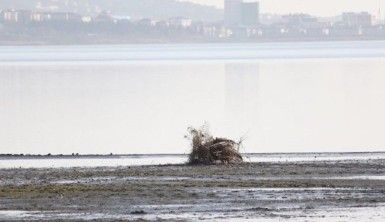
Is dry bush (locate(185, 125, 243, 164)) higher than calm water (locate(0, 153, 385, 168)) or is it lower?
higher

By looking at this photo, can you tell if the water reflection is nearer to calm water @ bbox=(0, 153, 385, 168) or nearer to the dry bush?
calm water @ bbox=(0, 153, 385, 168)

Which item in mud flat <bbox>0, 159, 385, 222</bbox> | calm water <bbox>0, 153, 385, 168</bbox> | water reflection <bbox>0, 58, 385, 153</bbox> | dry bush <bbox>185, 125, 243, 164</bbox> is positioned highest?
mud flat <bbox>0, 159, 385, 222</bbox>

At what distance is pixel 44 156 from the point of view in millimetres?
31703

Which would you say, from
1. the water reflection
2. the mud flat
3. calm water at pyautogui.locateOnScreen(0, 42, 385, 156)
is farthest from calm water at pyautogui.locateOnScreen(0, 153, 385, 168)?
the water reflection

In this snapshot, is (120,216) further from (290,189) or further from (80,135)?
(80,135)

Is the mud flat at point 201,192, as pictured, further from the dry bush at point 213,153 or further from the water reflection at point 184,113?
the water reflection at point 184,113

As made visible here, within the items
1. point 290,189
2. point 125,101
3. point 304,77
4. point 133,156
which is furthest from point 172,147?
point 304,77

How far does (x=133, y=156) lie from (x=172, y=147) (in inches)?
212

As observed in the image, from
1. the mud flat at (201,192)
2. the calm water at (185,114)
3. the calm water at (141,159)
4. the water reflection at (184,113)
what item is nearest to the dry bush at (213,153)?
the mud flat at (201,192)

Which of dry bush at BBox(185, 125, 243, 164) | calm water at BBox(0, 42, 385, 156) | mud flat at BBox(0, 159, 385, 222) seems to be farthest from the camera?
calm water at BBox(0, 42, 385, 156)

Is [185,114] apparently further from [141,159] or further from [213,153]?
[213,153]

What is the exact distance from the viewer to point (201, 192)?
21938 mm

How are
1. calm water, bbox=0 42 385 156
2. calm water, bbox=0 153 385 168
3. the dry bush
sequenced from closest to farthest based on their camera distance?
the dry bush < calm water, bbox=0 153 385 168 < calm water, bbox=0 42 385 156

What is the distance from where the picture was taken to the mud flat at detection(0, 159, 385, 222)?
18938mm
